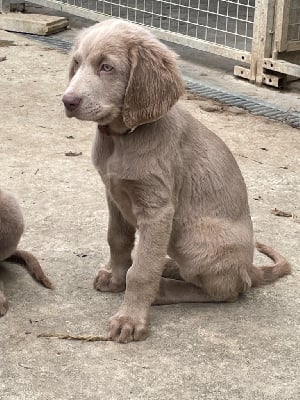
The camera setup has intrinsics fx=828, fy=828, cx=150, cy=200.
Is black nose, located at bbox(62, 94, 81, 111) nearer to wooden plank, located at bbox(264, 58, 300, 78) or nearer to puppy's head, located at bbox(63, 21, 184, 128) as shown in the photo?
puppy's head, located at bbox(63, 21, 184, 128)

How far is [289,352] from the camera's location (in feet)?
10.3

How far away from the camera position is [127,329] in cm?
317

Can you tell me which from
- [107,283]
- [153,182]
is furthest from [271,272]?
[153,182]

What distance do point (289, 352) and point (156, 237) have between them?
66 centimetres

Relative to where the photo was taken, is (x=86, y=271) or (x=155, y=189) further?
(x=86, y=271)

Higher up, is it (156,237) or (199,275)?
(156,237)

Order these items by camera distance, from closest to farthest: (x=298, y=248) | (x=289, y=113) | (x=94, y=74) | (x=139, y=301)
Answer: (x=94, y=74) → (x=139, y=301) → (x=298, y=248) → (x=289, y=113)

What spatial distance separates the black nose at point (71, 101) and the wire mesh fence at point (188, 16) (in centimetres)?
490

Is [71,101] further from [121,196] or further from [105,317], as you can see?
[105,317]

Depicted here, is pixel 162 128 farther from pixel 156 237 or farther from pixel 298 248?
pixel 298 248

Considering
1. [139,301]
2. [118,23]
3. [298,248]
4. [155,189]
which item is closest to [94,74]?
[118,23]

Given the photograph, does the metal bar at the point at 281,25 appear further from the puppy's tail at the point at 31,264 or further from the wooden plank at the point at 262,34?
the puppy's tail at the point at 31,264

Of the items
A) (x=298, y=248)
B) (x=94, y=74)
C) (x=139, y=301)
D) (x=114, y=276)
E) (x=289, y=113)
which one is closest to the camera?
(x=94, y=74)

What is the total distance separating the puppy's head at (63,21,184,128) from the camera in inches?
118
